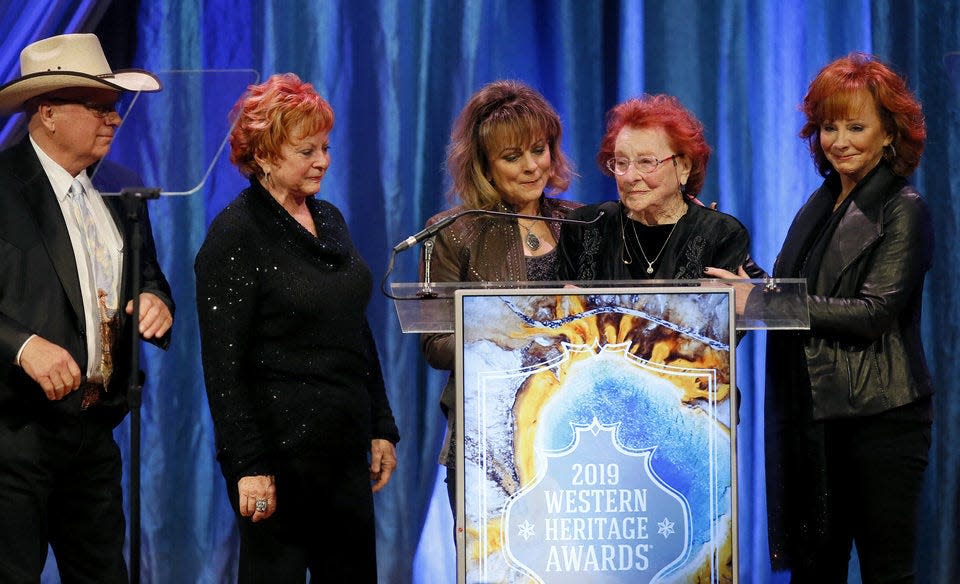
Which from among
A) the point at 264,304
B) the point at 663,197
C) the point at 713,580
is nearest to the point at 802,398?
the point at 663,197

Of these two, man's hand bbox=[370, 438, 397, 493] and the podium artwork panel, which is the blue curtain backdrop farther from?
the podium artwork panel

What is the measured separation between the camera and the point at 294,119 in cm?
257

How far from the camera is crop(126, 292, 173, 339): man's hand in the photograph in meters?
2.59

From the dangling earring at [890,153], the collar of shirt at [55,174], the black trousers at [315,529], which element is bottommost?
the black trousers at [315,529]

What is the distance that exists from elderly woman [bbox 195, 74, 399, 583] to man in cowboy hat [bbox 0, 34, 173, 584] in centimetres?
27

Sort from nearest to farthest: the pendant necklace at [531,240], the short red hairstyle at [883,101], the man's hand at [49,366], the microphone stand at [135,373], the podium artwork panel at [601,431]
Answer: the podium artwork panel at [601,431], the microphone stand at [135,373], the man's hand at [49,366], the short red hairstyle at [883,101], the pendant necklace at [531,240]

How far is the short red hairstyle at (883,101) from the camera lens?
108 inches

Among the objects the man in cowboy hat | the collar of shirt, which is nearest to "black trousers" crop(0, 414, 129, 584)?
the man in cowboy hat

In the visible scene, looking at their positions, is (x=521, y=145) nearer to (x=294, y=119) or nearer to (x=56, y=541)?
(x=294, y=119)

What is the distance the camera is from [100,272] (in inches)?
103

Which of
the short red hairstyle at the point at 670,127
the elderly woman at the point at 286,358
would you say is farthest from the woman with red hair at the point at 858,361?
the elderly woman at the point at 286,358

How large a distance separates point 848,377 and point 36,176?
1.95m

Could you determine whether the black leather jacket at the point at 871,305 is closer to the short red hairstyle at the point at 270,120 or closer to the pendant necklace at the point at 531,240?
the pendant necklace at the point at 531,240

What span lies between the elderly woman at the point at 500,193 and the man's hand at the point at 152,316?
24.8 inches
